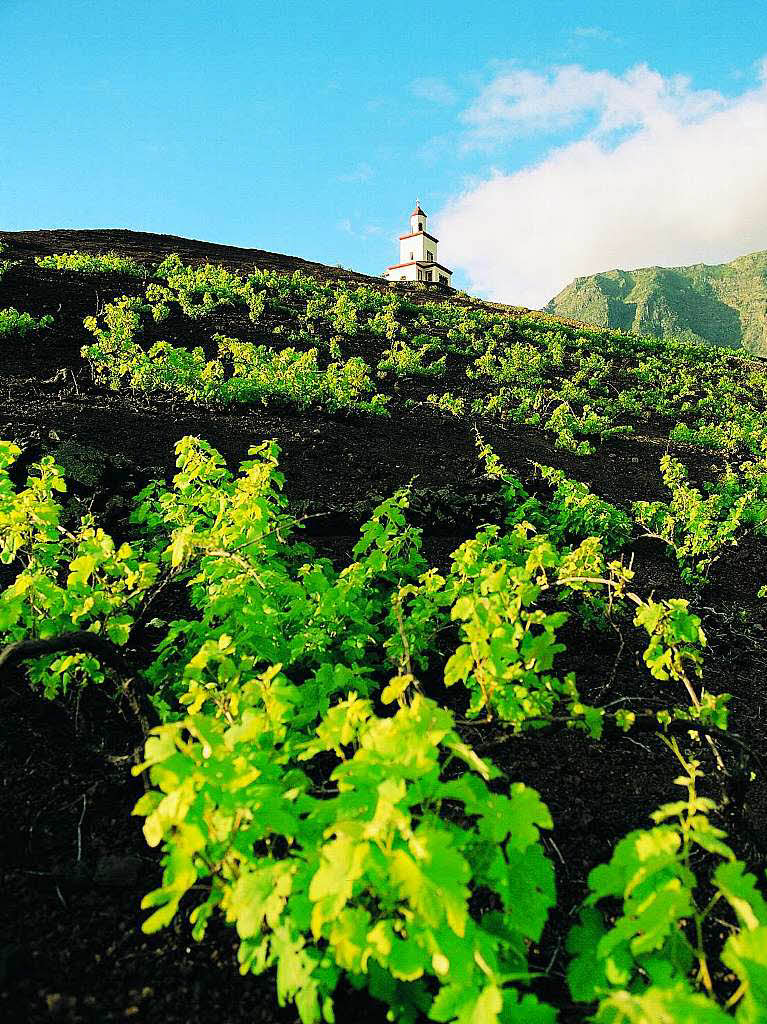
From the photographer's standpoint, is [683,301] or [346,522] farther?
[683,301]

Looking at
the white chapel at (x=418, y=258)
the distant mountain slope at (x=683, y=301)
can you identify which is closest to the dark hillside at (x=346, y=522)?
the white chapel at (x=418, y=258)

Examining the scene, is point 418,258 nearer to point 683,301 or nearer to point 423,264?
point 423,264

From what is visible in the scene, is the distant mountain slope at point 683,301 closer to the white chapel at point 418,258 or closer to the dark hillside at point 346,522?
the white chapel at point 418,258

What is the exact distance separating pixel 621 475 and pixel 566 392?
225 inches

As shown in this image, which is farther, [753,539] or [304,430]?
[304,430]

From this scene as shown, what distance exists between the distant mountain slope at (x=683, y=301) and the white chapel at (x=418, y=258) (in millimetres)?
62466

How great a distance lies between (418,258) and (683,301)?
99363 mm

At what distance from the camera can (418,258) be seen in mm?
60562

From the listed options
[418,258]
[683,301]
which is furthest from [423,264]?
[683,301]

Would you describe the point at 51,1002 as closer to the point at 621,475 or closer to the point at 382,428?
the point at 382,428

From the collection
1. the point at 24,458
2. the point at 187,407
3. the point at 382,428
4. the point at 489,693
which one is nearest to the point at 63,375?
the point at 187,407

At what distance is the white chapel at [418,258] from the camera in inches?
2226

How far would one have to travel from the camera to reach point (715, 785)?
8.29 ft

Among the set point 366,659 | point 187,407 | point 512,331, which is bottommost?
point 366,659
